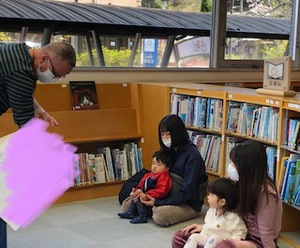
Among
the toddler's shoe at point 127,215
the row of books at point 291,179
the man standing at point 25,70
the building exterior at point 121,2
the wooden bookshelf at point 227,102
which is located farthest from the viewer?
the building exterior at point 121,2

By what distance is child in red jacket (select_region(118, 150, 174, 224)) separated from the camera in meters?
3.84

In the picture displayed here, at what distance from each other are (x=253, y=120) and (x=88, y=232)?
1.49 m

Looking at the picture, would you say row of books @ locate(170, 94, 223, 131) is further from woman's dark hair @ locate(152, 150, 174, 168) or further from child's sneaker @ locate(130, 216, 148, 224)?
child's sneaker @ locate(130, 216, 148, 224)

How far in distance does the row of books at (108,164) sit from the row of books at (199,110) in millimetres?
573

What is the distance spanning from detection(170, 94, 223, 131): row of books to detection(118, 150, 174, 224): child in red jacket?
0.51 m

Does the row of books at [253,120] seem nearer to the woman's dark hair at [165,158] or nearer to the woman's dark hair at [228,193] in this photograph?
the woman's dark hair at [165,158]

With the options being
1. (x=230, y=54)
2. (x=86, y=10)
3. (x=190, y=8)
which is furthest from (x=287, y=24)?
(x=86, y=10)

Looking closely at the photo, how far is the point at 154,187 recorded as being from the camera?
3.90 meters

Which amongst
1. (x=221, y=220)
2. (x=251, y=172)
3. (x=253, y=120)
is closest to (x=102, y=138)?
(x=253, y=120)

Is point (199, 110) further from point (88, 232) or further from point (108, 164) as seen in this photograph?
point (88, 232)

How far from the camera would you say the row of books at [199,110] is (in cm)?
412

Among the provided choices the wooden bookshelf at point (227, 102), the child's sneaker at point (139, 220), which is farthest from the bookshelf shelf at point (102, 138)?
the child's sneaker at point (139, 220)

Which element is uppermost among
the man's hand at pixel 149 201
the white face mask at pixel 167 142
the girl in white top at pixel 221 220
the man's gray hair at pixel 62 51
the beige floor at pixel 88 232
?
the man's gray hair at pixel 62 51

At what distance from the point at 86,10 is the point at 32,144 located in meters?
2.88
